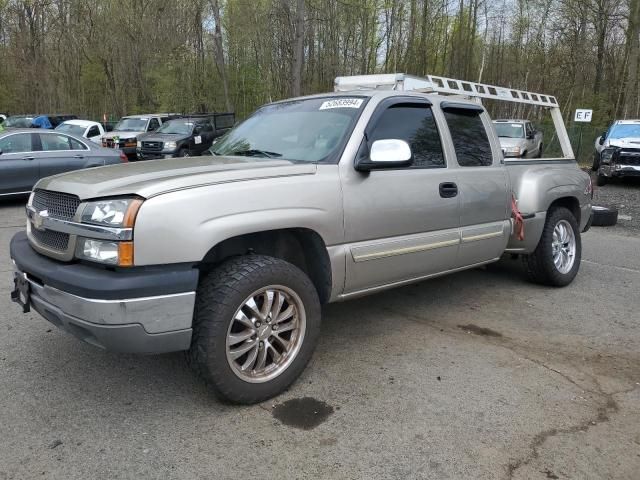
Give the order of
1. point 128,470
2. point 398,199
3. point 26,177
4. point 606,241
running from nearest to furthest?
point 128,470
point 398,199
point 606,241
point 26,177

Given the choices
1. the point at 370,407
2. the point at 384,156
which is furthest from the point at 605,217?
the point at 370,407

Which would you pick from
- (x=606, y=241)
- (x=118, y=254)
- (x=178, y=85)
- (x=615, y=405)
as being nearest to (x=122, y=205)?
(x=118, y=254)

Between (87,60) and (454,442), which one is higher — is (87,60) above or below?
above

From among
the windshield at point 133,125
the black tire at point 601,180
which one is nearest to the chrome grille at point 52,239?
the black tire at point 601,180

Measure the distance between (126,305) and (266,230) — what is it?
876mm

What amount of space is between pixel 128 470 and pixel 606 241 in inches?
321

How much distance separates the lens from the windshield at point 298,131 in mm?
3830

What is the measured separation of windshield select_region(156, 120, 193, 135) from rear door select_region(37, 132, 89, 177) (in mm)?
5985

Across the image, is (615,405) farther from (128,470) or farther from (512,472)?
(128,470)

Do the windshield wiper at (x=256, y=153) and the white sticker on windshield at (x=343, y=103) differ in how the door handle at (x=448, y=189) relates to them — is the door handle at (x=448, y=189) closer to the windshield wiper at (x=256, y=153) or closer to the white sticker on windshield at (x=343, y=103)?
the white sticker on windshield at (x=343, y=103)

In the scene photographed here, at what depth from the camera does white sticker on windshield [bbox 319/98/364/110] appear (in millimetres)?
4000

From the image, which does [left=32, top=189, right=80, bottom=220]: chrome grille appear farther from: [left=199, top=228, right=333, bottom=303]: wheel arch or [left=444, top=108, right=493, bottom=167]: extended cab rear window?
[left=444, top=108, right=493, bottom=167]: extended cab rear window

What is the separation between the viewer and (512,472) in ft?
8.77

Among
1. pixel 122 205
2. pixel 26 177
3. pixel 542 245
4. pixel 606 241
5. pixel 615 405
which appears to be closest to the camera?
pixel 122 205
